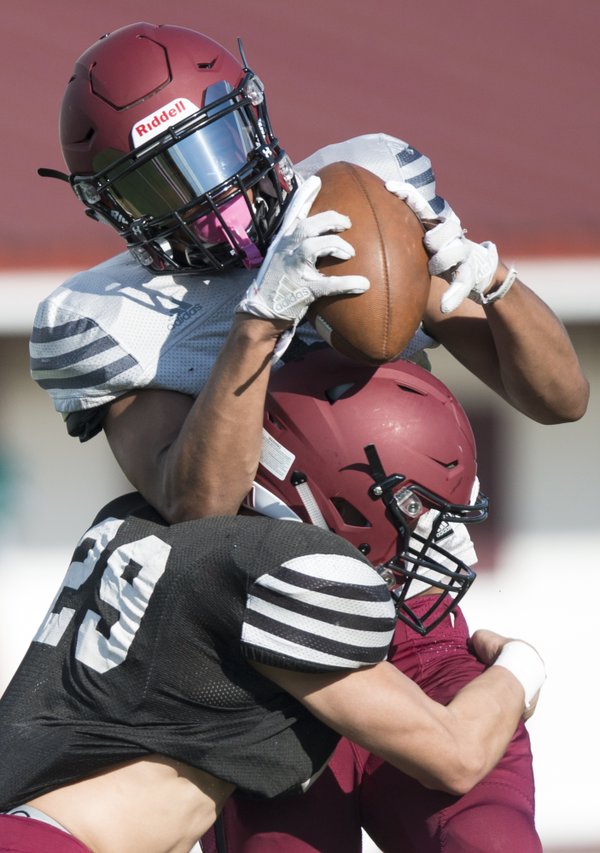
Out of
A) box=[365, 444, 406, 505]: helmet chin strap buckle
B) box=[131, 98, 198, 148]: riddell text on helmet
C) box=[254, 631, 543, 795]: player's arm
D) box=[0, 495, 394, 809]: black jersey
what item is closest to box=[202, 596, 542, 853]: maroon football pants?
box=[254, 631, 543, 795]: player's arm

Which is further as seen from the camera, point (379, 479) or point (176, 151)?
point (176, 151)

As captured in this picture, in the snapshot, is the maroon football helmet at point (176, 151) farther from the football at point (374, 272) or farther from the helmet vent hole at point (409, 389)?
the helmet vent hole at point (409, 389)

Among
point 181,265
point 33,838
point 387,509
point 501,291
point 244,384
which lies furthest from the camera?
point 181,265

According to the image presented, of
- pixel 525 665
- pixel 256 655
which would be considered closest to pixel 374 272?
pixel 256 655

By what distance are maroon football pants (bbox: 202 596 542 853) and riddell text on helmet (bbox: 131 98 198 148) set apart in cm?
94

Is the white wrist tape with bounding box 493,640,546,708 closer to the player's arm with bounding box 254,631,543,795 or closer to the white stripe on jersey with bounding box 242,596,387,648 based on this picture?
the player's arm with bounding box 254,631,543,795

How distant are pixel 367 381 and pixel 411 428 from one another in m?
0.11

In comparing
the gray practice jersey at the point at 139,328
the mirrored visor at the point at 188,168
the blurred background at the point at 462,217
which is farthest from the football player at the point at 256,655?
the blurred background at the point at 462,217

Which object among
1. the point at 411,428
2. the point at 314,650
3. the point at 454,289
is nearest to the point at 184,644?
the point at 314,650

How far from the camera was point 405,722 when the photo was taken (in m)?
1.84

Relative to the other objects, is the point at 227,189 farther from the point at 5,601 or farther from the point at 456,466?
the point at 5,601

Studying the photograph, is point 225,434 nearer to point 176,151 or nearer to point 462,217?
point 176,151

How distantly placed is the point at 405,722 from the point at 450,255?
0.71m

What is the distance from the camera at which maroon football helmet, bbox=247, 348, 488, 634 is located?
76.7 inches
